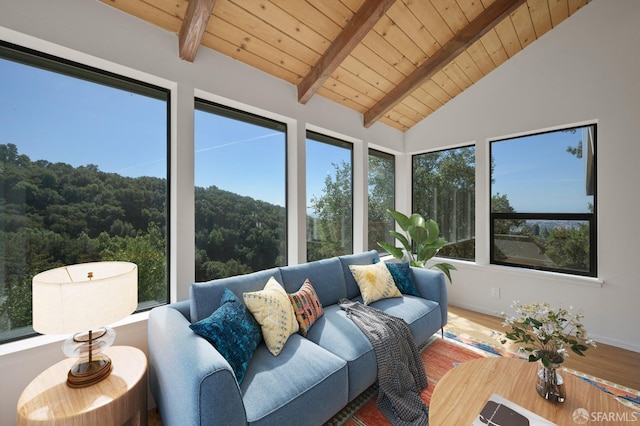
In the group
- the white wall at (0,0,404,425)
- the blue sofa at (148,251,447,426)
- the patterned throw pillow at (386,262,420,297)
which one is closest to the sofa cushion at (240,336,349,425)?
the blue sofa at (148,251,447,426)

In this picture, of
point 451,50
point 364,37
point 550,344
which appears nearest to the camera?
point 550,344

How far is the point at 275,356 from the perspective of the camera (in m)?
1.64

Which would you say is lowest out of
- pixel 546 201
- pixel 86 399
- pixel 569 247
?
pixel 86 399

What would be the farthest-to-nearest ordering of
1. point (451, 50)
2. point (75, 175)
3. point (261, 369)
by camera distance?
point (451, 50) < point (75, 175) < point (261, 369)

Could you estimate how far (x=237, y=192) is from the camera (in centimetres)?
259

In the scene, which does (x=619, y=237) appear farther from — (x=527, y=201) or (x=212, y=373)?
(x=212, y=373)

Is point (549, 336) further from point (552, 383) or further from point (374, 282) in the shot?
point (374, 282)

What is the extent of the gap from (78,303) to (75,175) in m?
1.03

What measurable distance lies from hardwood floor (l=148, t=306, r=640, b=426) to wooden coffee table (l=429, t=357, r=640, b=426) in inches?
37.7

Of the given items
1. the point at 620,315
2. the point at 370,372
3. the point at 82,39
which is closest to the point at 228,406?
the point at 370,372

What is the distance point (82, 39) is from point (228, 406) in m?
2.21

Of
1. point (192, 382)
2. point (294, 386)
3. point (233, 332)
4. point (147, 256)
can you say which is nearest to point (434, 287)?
point (294, 386)

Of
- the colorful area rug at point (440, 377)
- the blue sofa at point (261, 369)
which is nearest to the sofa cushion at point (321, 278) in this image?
the blue sofa at point (261, 369)

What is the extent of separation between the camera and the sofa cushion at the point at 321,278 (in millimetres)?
2283
